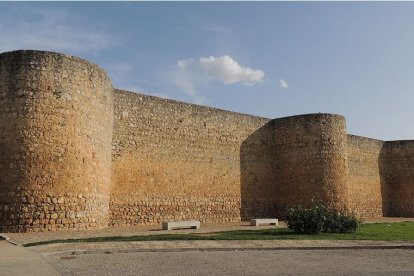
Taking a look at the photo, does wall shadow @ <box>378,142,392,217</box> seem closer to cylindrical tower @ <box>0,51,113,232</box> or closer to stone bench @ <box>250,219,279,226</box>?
stone bench @ <box>250,219,279,226</box>

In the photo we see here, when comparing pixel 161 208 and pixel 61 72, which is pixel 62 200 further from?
pixel 161 208

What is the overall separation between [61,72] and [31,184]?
11.2 ft

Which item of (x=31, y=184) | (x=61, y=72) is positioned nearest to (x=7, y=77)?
(x=61, y=72)

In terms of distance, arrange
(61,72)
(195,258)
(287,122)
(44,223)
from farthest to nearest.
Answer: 1. (287,122)
2. (61,72)
3. (44,223)
4. (195,258)

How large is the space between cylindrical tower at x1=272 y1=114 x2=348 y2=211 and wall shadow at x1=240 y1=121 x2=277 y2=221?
0.37m

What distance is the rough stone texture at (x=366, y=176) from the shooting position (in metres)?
25.7

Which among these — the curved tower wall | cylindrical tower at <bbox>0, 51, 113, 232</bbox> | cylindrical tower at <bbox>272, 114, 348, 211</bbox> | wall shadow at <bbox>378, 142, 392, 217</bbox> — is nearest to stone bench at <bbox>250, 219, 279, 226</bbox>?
cylindrical tower at <bbox>272, 114, 348, 211</bbox>

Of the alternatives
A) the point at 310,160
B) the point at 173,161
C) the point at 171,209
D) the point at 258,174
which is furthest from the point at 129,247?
the point at 310,160

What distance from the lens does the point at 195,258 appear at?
824 cm

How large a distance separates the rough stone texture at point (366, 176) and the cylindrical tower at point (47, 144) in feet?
52.3

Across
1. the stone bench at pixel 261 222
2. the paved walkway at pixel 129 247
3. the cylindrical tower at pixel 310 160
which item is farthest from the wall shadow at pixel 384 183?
the paved walkway at pixel 129 247

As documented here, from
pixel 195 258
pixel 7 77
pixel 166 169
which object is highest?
pixel 7 77

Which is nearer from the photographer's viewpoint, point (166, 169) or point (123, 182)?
point (123, 182)

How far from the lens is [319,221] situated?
1311cm
